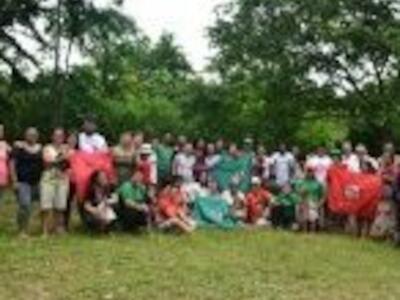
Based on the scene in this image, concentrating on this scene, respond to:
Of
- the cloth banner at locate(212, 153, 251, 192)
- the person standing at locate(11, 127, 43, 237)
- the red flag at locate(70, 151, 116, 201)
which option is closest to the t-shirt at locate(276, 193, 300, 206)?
the cloth banner at locate(212, 153, 251, 192)

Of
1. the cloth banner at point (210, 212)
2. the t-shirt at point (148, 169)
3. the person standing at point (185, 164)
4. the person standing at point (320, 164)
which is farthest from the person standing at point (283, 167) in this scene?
the t-shirt at point (148, 169)

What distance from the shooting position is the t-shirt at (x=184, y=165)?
76.2 ft

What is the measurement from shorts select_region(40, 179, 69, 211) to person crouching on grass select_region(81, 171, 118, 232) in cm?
40

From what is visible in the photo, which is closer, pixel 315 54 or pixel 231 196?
pixel 231 196

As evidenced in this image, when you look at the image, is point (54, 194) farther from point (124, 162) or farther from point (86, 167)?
point (124, 162)

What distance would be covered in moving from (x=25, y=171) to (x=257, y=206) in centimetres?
602

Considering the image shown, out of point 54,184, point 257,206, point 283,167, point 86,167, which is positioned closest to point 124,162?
point 86,167

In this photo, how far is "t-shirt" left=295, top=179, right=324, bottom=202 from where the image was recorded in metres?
23.4

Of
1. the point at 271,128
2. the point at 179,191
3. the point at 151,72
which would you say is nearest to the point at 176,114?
the point at 271,128

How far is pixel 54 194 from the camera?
64.7 feet

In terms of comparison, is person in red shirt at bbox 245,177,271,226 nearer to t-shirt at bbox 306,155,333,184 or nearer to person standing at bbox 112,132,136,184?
t-shirt at bbox 306,155,333,184

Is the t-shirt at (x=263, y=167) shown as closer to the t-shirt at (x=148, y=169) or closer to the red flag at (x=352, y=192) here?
the red flag at (x=352, y=192)

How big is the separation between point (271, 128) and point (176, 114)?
8.76m

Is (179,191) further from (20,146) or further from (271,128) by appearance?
(271,128)
